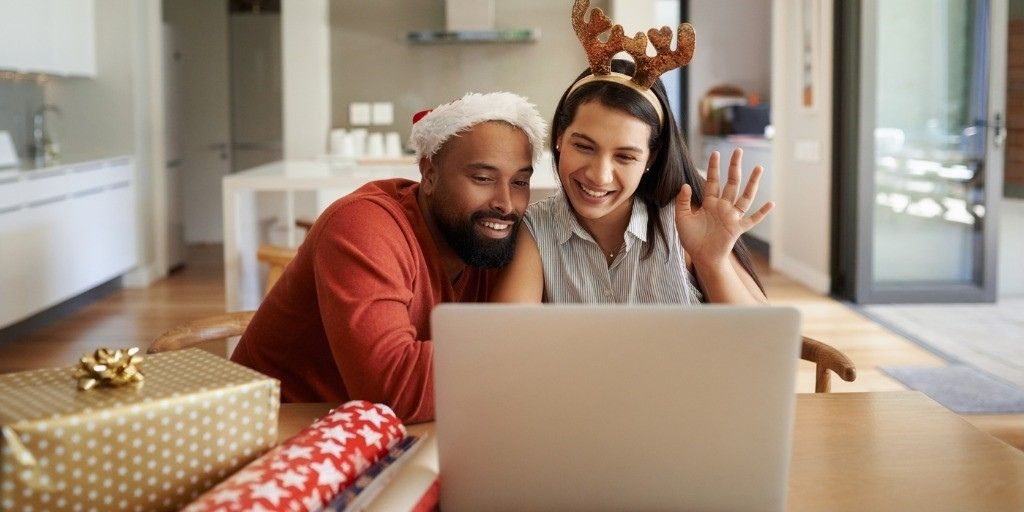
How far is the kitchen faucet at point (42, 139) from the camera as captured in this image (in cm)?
678

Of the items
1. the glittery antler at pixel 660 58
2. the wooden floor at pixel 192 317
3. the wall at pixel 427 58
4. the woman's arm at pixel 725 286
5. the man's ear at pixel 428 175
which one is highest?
the wall at pixel 427 58

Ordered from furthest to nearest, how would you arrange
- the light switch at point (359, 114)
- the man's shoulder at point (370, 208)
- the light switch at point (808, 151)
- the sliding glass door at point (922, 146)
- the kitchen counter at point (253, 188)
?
the light switch at point (359, 114) → the light switch at point (808, 151) → the sliding glass door at point (922, 146) → the kitchen counter at point (253, 188) → the man's shoulder at point (370, 208)

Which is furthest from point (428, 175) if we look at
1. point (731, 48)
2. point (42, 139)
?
point (731, 48)

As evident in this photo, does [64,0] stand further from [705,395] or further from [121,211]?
[705,395]

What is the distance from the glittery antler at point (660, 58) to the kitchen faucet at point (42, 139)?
570cm

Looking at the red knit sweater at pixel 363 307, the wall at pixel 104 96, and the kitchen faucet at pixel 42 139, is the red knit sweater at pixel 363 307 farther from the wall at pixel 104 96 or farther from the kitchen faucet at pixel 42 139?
the wall at pixel 104 96

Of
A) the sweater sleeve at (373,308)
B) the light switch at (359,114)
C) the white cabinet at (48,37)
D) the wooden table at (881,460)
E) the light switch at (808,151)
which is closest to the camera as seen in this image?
the wooden table at (881,460)

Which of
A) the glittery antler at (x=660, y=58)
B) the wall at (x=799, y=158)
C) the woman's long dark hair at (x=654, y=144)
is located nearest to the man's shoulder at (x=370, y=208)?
the woman's long dark hair at (x=654, y=144)

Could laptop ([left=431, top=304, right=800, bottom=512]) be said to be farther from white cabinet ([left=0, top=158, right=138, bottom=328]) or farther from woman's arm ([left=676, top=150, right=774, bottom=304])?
white cabinet ([left=0, top=158, right=138, bottom=328])

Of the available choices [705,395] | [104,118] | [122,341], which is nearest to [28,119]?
[104,118]

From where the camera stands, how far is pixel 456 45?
745 cm

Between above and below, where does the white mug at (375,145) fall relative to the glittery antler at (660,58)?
below

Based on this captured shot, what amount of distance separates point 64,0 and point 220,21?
9.67ft

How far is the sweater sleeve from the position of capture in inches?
60.2
